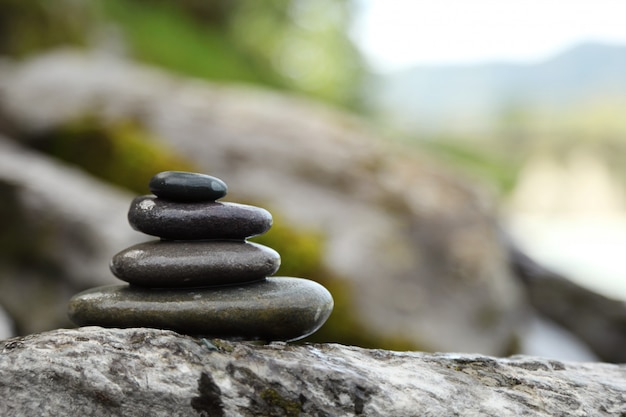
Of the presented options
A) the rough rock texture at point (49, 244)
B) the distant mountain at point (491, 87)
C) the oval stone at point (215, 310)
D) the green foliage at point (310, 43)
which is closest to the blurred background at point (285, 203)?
the rough rock texture at point (49, 244)

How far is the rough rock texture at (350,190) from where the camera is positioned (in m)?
7.32

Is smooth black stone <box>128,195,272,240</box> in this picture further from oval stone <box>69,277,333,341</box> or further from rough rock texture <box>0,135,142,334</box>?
rough rock texture <box>0,135,142,334</box>

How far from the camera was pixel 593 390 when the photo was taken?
300 centimetres

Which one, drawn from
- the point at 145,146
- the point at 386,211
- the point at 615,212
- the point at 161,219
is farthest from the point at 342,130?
the point at 615,212

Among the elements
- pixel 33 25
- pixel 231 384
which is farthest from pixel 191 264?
pixel 33 25

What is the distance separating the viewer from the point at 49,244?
6594 millimetres

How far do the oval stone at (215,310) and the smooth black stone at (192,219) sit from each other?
0.97ft

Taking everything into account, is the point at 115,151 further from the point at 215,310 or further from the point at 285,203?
the point at 215,310

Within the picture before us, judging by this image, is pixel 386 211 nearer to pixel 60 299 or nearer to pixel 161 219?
pixel 60 299

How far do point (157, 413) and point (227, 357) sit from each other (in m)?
0.35

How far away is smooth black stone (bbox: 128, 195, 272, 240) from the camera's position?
10.1 feet

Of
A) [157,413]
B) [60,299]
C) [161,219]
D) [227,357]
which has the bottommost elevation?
[60,299]

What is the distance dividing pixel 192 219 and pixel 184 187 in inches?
6.5

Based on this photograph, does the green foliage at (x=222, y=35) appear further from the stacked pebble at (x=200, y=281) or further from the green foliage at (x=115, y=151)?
the stacked pebble at (x=200, y=281)
